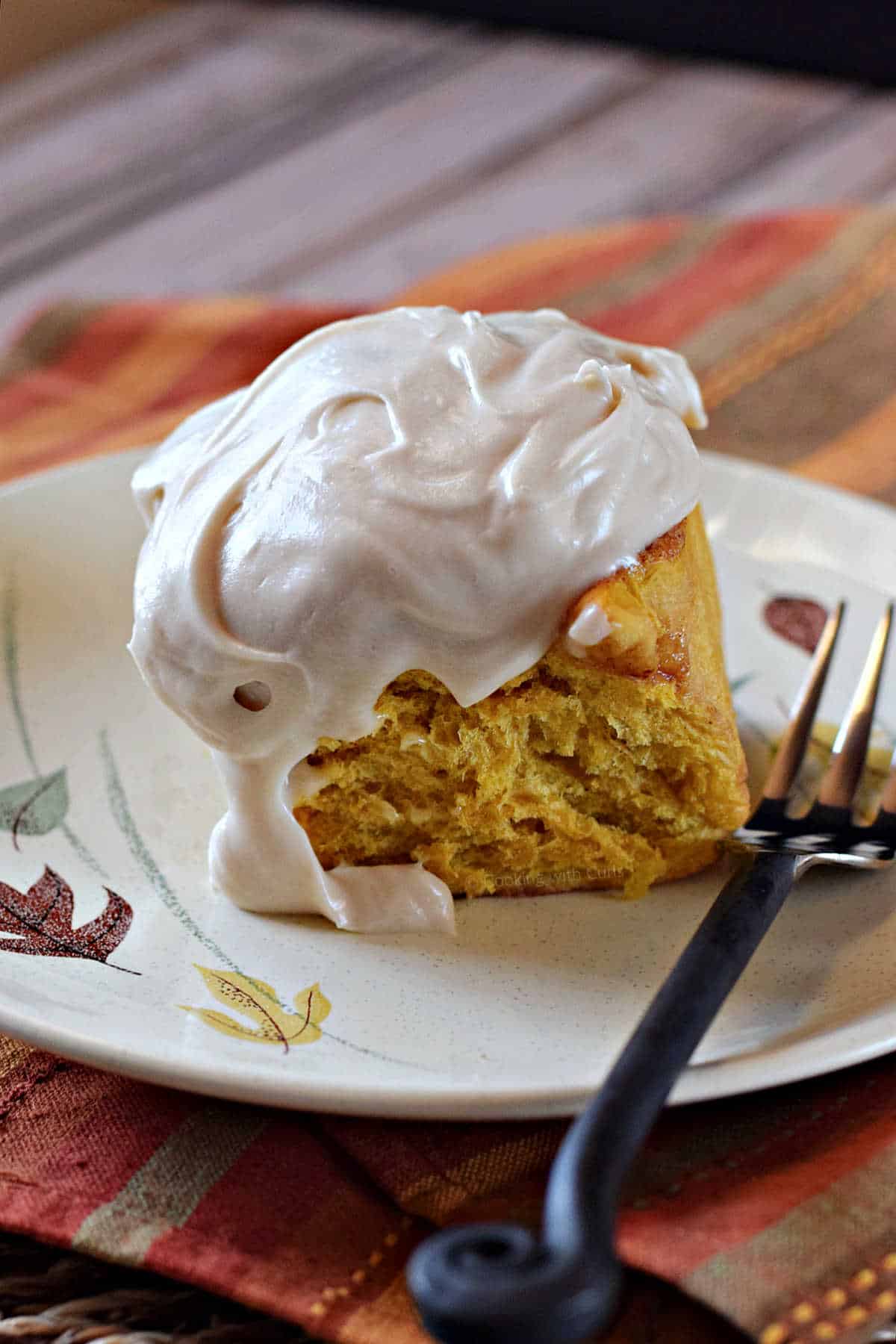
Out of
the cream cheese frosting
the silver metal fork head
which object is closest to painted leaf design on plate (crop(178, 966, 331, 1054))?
the cream cheese frosting

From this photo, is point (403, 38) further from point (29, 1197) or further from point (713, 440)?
point (29, 1197)


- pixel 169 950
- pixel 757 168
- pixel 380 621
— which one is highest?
pixel 380 621

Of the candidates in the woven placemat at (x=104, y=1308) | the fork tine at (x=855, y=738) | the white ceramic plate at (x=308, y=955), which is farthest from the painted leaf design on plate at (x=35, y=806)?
the fork tine at (x=855, y=738)

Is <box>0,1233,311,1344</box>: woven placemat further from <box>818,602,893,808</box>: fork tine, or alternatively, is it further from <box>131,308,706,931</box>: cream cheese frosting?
<box>818,602,893,808</box>: fork tine

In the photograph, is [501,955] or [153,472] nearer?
[501,955]

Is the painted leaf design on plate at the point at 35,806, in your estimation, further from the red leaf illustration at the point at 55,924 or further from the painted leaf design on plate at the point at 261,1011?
the painted leaf design on plate at the point at 261,1011

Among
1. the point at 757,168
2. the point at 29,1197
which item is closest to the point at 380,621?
the point at 29,1197

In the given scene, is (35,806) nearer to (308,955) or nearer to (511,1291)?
(308,955)

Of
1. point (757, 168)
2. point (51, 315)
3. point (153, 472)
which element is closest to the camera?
point (153, 472)
